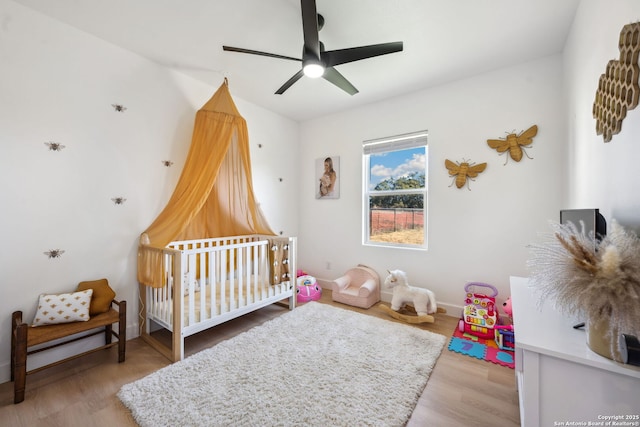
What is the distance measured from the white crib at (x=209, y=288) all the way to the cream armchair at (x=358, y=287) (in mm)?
610

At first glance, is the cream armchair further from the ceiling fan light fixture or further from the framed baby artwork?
the ceiling fan light fixture

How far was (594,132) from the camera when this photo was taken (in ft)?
4.87

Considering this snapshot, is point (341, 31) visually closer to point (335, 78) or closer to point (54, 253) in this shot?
point (335, 78)

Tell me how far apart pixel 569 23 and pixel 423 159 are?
5.09 ft

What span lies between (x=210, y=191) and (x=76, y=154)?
1.05 meters

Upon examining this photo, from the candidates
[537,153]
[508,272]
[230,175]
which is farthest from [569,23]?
[230,175]

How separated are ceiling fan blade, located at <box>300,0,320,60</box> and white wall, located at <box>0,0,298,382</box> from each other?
1.76m

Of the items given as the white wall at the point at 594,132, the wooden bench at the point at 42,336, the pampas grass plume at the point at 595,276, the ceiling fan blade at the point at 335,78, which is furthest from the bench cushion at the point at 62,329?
the white wall at the point at 594,132

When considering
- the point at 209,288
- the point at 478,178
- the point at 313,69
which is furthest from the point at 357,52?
the point at 209,288

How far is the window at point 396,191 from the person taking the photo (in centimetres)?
312

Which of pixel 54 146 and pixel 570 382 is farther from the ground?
pixel 54 146

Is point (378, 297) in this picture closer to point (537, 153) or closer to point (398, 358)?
point (398, 358)

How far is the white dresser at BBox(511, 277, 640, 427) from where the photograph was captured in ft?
2.50

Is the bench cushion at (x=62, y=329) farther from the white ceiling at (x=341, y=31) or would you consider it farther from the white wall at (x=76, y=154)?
the white ceiling at (x=341, y=31)
